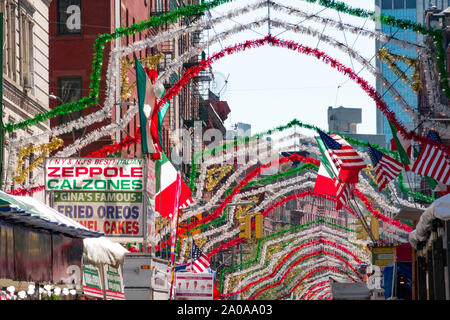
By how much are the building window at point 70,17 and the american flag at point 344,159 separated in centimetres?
2537

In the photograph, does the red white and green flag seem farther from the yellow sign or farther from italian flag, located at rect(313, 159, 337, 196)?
the yellow sign

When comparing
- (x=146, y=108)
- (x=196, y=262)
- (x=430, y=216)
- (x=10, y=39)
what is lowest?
(x=196, y=262)

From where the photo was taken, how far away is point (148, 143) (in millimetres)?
27938

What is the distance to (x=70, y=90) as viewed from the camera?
183 feet

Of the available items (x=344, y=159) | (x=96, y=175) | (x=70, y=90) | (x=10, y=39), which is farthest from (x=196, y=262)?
(x=96, y=175)

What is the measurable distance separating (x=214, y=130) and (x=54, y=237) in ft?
278

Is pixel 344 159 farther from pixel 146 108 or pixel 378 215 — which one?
pixel 378 215

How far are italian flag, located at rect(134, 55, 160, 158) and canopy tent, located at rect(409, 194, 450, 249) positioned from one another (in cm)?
839

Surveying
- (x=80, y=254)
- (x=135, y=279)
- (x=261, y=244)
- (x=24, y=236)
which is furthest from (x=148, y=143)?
(x=261, y=244)

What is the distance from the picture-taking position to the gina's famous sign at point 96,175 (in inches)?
1051

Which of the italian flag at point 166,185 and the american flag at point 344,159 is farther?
the american flag at point 344,159

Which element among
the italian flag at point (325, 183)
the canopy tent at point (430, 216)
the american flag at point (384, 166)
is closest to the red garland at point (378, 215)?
the italian flag at point (325, 183)

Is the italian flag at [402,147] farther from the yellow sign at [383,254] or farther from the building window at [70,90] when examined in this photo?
the building window at [70,90]

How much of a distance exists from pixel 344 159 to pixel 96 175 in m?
10.6
